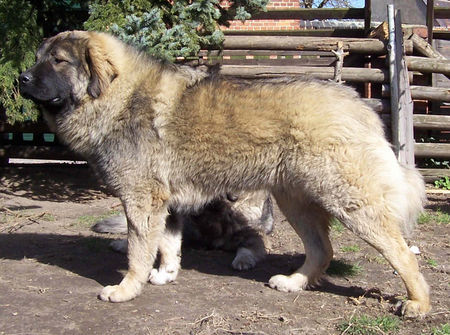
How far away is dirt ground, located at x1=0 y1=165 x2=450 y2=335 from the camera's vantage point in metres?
3.52

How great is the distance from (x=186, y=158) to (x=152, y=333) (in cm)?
135

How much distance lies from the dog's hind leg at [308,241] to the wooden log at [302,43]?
438 centimetres

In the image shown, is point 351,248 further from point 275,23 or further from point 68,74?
point 275,23

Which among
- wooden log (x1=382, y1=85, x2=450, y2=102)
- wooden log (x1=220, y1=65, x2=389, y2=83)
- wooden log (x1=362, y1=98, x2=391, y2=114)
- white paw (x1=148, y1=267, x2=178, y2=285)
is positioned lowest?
white paw (x1=148, y1=267, x2=178, y2=285)

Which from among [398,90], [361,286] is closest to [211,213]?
[361,286]

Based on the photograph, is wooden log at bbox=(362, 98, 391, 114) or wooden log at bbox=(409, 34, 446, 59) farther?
wooden log at bbox=(409, 34, 446, 59)

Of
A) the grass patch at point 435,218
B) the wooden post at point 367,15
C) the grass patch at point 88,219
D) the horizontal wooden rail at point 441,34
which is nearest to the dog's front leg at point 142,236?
the grass patch at point 88,219

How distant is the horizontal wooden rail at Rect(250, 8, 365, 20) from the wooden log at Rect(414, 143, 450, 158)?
247cm

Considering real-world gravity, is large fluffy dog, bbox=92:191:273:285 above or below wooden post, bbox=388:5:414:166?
below

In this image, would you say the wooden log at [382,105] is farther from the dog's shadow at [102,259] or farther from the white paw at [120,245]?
the white paw at [120,245]

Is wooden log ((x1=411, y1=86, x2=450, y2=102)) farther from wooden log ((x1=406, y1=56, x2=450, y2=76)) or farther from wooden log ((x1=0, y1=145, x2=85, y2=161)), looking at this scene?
wooden log ((x1=0, y1=145, x2=85, y2=161))

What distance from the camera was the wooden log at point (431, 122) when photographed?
28.5 ft

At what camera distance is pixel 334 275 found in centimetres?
464

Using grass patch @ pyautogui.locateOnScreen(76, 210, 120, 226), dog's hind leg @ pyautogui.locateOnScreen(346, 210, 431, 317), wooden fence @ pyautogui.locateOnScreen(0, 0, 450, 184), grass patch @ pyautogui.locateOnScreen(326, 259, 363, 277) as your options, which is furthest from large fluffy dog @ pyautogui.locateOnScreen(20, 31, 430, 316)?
wooden fence @ pyautogui.locateOnScreen(0, 0, 450, 184)
